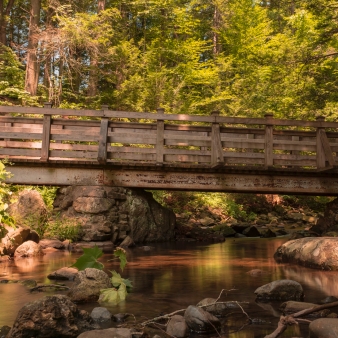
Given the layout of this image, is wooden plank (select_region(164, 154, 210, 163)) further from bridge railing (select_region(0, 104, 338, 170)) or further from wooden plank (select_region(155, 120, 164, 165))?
wooden plank (select_region(155, 120, 164, 165))

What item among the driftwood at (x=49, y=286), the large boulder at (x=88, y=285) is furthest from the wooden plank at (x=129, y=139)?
the large boulder at (x=88, y=285)

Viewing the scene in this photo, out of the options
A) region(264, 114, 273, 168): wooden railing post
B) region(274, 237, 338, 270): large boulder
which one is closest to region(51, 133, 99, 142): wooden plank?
region(264, 114, 273, 168): wooden railing post

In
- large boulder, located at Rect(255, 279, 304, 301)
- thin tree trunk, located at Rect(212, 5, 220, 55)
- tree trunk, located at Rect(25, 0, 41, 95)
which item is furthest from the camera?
thin tree trunk, located at Rect(212, 5, 220, 55)

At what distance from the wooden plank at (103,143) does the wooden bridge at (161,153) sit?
0.09ft

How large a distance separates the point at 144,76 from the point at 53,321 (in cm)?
1952

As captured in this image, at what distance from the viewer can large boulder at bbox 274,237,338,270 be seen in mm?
8102

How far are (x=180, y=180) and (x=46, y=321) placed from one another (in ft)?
27.7

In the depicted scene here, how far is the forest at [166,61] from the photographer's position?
17.7 m

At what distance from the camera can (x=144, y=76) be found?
2262 centimetres

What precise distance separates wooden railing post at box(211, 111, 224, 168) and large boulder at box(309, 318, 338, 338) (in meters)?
7.96

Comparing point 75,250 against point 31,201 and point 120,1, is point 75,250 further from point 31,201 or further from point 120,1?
point 120,1

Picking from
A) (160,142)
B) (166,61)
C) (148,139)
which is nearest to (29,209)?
(148,139)

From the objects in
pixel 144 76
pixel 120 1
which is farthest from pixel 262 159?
pixel 120 1

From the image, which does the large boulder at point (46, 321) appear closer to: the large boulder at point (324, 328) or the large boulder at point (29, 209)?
the large boulder at point (324, 328)
